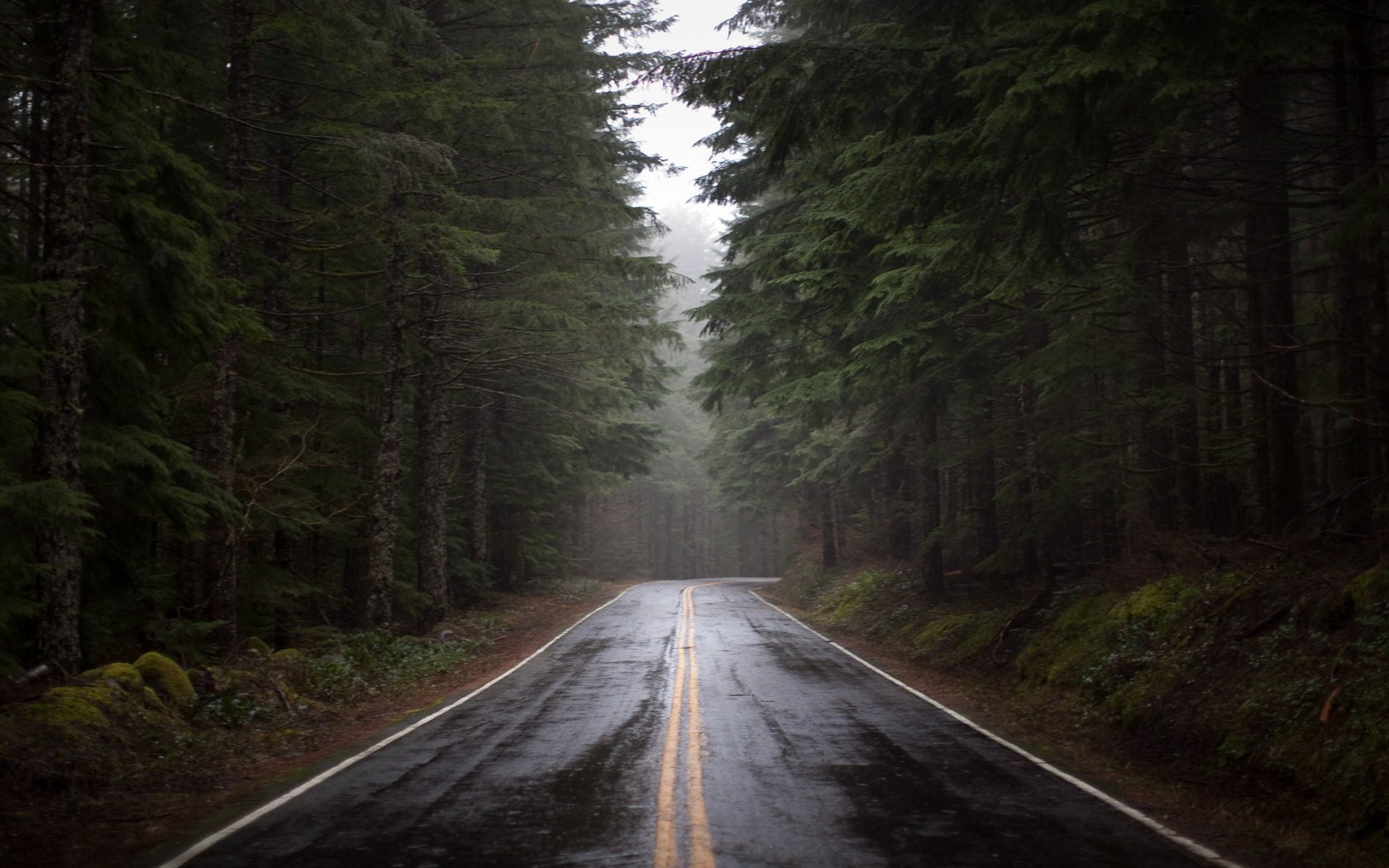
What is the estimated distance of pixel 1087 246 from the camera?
12.0 meters

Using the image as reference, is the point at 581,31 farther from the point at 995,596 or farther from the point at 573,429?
the point at 995,596

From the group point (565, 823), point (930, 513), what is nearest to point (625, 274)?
point (930, 513)

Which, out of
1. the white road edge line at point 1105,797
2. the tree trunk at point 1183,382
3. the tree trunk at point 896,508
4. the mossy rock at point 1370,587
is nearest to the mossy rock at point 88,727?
the white road edge line at point 1105,797

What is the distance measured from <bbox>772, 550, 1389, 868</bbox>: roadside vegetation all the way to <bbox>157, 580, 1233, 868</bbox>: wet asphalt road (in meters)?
1.22

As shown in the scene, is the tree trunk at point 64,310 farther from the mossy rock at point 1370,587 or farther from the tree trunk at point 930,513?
the tree trunk at point 930,513

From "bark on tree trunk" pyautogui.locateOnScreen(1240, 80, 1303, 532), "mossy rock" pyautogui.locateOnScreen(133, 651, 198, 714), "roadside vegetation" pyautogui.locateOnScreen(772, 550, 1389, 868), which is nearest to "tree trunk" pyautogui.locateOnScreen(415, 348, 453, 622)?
"mossy rock" pyautogui.locateOnScreen(133, 651, 198, 714)

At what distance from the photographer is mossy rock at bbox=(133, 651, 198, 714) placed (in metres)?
9.91

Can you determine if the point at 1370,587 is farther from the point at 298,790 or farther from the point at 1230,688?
the point at 298,790

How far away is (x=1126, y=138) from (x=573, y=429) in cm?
2253

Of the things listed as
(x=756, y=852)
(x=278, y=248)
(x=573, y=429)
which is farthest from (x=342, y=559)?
(x=756, y=852)

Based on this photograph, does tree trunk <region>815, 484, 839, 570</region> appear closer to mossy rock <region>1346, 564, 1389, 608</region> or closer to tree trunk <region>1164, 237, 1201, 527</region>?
tree trunk <region>1164, 237, 1201, 527</region>

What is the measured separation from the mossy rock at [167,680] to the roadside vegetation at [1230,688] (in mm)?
9824

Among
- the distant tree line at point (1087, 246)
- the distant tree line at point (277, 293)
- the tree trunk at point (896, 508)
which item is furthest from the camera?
the tree trunk at point (896, 508)

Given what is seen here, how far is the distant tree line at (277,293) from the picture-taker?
916cm
